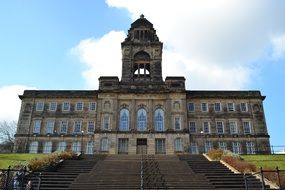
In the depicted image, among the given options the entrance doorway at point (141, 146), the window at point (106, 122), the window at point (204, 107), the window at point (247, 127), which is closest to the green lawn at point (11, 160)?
the window at point (106, 122)

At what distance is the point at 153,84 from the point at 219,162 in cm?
2349

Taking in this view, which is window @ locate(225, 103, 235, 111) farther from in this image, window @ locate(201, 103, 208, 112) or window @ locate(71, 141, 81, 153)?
window @ locate(71, 141, 81, 153)

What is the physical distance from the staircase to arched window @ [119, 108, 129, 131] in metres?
20.8

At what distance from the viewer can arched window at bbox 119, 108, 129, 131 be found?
156 ft

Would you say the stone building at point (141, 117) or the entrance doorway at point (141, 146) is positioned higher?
the stone building at point (141, 117)

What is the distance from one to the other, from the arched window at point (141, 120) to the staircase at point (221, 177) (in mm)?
20136

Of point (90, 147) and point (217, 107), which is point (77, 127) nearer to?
point (90, 147)

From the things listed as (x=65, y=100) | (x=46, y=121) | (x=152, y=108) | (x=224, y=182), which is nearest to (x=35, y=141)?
(x=46, y=121)

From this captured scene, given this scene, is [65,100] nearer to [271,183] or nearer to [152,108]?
[152,108]

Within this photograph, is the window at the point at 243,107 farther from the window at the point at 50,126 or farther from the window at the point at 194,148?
the window at the point at 50,126

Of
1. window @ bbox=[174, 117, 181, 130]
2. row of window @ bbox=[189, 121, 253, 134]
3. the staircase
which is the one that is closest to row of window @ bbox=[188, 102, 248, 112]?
row of window @ bbox=[189, 121, 253, 134]

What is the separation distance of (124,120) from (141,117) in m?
2.58

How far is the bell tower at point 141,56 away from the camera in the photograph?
169ft

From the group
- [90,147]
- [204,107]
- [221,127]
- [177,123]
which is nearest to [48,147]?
[90,147]
